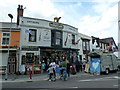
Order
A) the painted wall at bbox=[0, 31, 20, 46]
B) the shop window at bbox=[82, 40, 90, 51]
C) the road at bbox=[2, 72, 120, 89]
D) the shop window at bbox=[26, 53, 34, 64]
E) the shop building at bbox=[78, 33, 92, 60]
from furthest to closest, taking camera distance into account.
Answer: the shop window at bbox=[82, 40, 90, 51] → the shop building at bbox=[78, 33, 92, 60] → the shop window at bbox=[26, 53, 34, 64] → the painted wall at bbox=[0, 31, 20, 46] → the road at bbox=[2, 72, 120, 89]

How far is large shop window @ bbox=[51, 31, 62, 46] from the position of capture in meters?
20.2

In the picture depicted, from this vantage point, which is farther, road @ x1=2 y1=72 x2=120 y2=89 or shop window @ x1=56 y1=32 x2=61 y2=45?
shop window @ x1=56 y1=32 x2=61 y2=45

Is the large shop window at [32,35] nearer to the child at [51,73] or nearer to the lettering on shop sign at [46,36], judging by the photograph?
the lettering on shop sign at [46,36]

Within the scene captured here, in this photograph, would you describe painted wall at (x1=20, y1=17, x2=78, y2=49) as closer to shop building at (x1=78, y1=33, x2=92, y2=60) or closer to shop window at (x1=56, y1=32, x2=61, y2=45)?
shop window at (x1=56, y1=32, x2=61, y2=45)

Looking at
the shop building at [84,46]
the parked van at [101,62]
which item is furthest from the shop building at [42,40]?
the parked van at [101,62]

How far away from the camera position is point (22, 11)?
1895cm

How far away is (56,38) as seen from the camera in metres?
20.5

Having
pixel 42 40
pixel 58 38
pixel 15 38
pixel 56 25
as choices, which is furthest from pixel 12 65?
pixel 56 25

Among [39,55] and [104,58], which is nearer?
[104,58]

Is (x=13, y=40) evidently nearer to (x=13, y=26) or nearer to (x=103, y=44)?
(x=13, y=26)

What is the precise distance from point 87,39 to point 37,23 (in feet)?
42.0

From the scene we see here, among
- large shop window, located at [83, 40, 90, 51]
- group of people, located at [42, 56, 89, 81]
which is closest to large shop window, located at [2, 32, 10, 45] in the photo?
group of people, located at [42, 56, 89, 81]

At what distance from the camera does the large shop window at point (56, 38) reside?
20167 millimetres

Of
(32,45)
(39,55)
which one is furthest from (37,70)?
(32,45)
